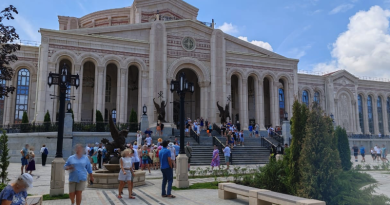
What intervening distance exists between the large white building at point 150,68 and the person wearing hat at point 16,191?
2542cm

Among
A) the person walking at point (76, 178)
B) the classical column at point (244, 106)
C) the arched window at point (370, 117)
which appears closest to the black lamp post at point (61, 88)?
the person walking at point (76, 178)

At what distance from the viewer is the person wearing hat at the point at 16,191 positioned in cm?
487

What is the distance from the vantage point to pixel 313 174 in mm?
8062

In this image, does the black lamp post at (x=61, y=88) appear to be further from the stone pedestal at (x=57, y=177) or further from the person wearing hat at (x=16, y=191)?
the person wearing hat at (x=16, y=191)

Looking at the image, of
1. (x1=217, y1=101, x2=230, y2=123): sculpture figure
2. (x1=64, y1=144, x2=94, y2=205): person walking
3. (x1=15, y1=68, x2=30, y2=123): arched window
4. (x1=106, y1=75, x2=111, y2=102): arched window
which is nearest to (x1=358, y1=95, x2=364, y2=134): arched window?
(x1=217, y1=101, x2=230, y2=123): sculpture figure

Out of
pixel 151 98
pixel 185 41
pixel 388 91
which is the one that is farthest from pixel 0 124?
pixel 388 91

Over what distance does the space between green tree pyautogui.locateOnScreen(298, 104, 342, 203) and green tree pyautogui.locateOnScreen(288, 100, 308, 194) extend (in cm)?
24

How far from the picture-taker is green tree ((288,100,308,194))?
8.62 meters

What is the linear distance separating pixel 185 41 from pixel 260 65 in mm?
9534

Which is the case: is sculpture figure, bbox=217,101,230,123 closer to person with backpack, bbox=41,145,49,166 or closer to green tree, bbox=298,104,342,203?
person with backpack, bbox=41,145,49,166

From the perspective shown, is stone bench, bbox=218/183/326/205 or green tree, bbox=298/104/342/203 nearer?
stone bench, bbox=218/183/326/205

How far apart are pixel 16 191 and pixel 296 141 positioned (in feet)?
22.2

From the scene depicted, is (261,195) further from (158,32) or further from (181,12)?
(181,12)

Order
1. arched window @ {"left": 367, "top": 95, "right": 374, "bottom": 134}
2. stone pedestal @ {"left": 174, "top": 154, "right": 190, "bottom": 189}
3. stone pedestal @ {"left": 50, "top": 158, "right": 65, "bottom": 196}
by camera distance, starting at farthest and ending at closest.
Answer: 1. arched window @ {"left": 367, "top": 95, "right": 374, "bottom": 134}
2. stone pedestal @ {"left": 174, "top": 154, "right": 190, "bottom": 189}
3. stone pedestal @ {"left": 50, "top": 158, "right": 65, "bottom": 196}
